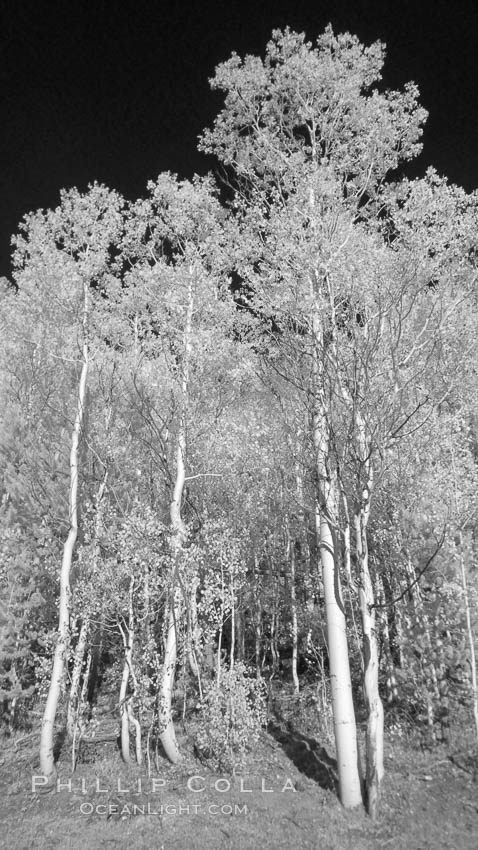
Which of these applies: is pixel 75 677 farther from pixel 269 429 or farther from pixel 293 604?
pixel 269 429

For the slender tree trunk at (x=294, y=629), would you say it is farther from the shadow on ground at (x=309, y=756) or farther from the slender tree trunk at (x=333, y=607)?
the slender tree trunk at (x=333, y=607)

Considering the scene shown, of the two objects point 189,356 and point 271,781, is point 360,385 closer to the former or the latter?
point 189,356

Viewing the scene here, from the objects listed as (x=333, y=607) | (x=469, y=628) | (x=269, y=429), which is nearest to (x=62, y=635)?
(x=333, y=607)

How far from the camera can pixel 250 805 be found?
6.35 m

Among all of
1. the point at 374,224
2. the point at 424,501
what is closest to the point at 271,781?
the point at 424,501

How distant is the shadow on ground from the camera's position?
272 inches

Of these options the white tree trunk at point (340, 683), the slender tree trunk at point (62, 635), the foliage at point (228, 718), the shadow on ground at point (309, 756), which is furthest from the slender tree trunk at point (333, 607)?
the slender tree trunk at point (62, 635)

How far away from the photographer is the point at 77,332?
10484 millimetres

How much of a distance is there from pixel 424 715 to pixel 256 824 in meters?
4.02

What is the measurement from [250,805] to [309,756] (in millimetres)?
1848

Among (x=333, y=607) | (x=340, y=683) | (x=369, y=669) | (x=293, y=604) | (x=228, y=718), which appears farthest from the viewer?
(x=293, y=604)

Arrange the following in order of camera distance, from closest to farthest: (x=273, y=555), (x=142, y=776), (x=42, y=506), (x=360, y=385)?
1. (x=360, y=385)
2. (x=142, y=776)
3. (x=42, y=506)
4. (x=273, y=555)

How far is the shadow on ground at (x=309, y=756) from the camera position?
692 centimetres

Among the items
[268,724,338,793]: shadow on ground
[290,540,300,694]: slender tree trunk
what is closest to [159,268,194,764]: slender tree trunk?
[268,724,338,793]: shadow on ground
